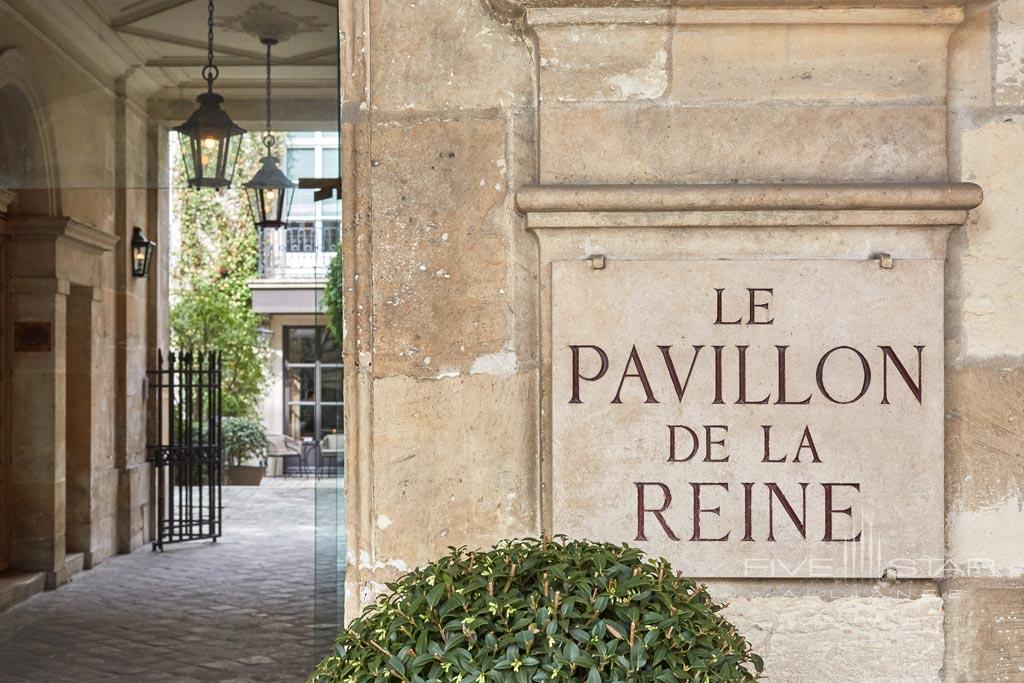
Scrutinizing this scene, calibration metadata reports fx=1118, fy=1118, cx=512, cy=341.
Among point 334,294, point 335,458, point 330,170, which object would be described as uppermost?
point 330,170

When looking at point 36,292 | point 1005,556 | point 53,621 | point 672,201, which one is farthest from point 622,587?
point 36,292

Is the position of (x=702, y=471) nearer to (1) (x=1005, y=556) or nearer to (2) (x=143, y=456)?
(1) (x=1005, y=556)

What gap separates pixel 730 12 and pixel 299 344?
2394cm

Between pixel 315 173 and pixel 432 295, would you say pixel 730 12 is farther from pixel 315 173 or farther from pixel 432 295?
pixel 315 173

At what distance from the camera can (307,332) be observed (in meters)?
26.3

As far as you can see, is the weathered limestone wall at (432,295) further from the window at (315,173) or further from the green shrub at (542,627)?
the window at (315,173)

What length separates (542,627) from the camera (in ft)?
6.96

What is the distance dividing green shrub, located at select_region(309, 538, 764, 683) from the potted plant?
1614cm

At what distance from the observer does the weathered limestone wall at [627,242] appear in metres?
2.96

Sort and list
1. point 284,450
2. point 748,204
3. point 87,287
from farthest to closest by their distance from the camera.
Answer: point 284,450, point 87,287, point 748,204

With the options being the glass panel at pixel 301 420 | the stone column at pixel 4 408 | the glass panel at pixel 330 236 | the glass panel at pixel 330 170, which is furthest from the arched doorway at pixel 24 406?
the glass panel at pixel 301 420

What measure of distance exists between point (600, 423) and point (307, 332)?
2391cm

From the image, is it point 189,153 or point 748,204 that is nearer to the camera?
point 748,204

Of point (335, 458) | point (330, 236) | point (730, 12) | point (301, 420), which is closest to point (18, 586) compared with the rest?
point (330, 236)
